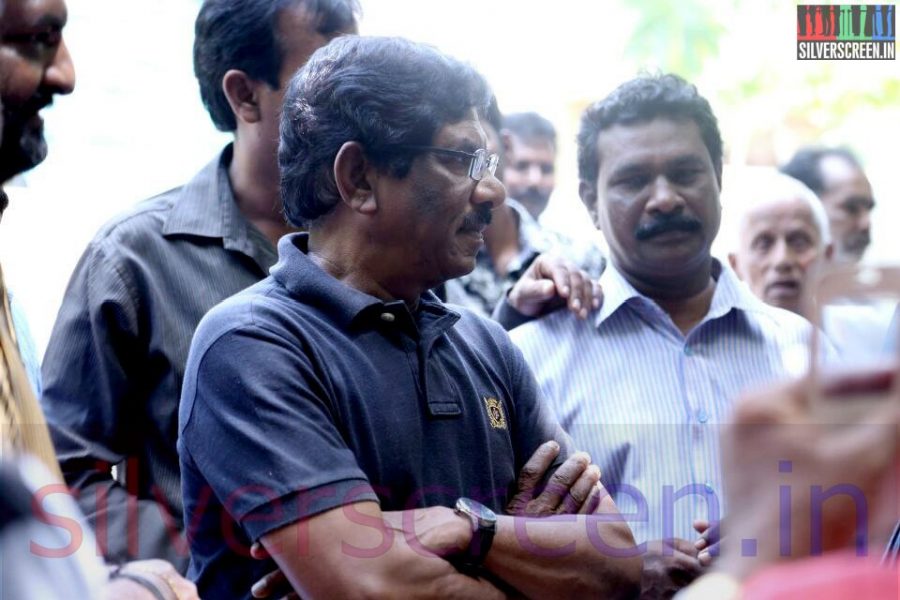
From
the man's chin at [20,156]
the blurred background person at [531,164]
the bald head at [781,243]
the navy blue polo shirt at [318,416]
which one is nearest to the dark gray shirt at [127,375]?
the navy blue polo shirt at [318,416]

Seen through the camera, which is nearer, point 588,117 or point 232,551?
point 232,551

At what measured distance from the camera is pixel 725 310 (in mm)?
3254

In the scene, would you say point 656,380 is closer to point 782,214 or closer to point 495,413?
point 495,413

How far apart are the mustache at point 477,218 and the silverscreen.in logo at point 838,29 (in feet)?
7.16

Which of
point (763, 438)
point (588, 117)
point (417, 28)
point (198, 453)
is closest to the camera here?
point (763, 438)

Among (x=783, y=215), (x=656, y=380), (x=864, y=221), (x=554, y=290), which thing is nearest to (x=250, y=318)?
(x=554, y=290)

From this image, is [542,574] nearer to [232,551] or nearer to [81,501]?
[232,551]

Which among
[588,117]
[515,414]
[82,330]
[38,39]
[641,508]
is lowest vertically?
[641,508]

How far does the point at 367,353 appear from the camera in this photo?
2.25 meters

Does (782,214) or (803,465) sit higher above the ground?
(803,465)

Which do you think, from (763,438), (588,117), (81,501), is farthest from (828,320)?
(588,117)

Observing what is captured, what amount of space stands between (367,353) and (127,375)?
2.16ft

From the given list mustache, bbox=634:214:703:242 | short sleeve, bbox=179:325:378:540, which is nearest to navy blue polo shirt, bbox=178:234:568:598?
short sleeve, bbox=179:325:378:540

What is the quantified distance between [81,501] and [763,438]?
1921mm
